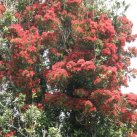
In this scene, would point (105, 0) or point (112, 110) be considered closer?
point (112, 110)

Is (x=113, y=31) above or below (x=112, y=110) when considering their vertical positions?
above

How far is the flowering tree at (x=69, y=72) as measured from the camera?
20.9 metres

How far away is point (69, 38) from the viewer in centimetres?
2348

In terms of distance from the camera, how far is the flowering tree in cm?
2091

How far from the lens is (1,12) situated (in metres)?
24.1

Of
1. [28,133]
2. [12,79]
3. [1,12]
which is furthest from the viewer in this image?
[1,12]

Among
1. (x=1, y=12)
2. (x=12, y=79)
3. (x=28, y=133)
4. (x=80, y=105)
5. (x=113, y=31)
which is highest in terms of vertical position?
(x=1, y=12)

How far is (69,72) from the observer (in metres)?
21.2

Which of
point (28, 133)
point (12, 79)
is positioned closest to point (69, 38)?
point (12, 79)

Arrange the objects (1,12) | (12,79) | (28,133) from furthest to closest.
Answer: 1. (1,12)
2. (12,79)
3. (28,133)

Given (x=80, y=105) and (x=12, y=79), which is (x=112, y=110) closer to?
(x=80, y=105)

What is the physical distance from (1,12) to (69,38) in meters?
3.88

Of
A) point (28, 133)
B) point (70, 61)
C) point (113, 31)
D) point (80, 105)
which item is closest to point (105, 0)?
point (113, 31)

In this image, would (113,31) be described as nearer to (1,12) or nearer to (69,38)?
(69,38)
